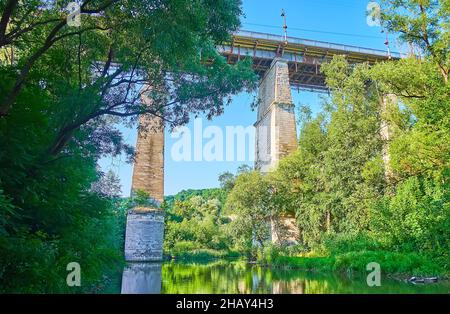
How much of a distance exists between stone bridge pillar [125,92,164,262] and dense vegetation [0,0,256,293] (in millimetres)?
9090

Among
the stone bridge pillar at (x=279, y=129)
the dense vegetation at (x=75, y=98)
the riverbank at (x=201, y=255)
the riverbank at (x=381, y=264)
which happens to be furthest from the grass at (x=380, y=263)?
the riverbank at (x=201, y=255)

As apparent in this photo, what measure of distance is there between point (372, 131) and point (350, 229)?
15.0ft

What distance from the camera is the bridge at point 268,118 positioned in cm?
1805

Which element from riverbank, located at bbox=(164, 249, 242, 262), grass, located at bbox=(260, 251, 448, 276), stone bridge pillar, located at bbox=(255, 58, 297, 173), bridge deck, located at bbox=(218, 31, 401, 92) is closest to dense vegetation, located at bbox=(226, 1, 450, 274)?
grass, located at bbox=(260, 251, 448, 276)

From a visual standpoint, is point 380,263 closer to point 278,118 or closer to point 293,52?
point 278,118

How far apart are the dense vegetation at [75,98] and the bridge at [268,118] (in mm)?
9326

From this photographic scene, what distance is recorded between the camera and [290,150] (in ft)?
70.4

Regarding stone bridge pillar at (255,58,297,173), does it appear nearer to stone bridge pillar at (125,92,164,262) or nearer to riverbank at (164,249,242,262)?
stone bridge pillar at (125,92,164,262)

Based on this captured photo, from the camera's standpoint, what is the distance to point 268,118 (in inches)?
896

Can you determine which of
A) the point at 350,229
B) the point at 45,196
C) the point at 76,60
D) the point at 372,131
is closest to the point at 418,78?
the point at 372,131

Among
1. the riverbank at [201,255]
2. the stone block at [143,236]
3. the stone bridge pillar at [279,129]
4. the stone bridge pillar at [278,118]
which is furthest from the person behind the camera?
the riverbank at [201,255]

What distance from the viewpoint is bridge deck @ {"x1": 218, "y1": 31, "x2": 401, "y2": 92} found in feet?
71.2

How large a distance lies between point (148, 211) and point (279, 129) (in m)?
8.54

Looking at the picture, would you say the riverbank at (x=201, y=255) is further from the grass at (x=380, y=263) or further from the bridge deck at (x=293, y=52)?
the bridge deck at (x=293, y=52)
